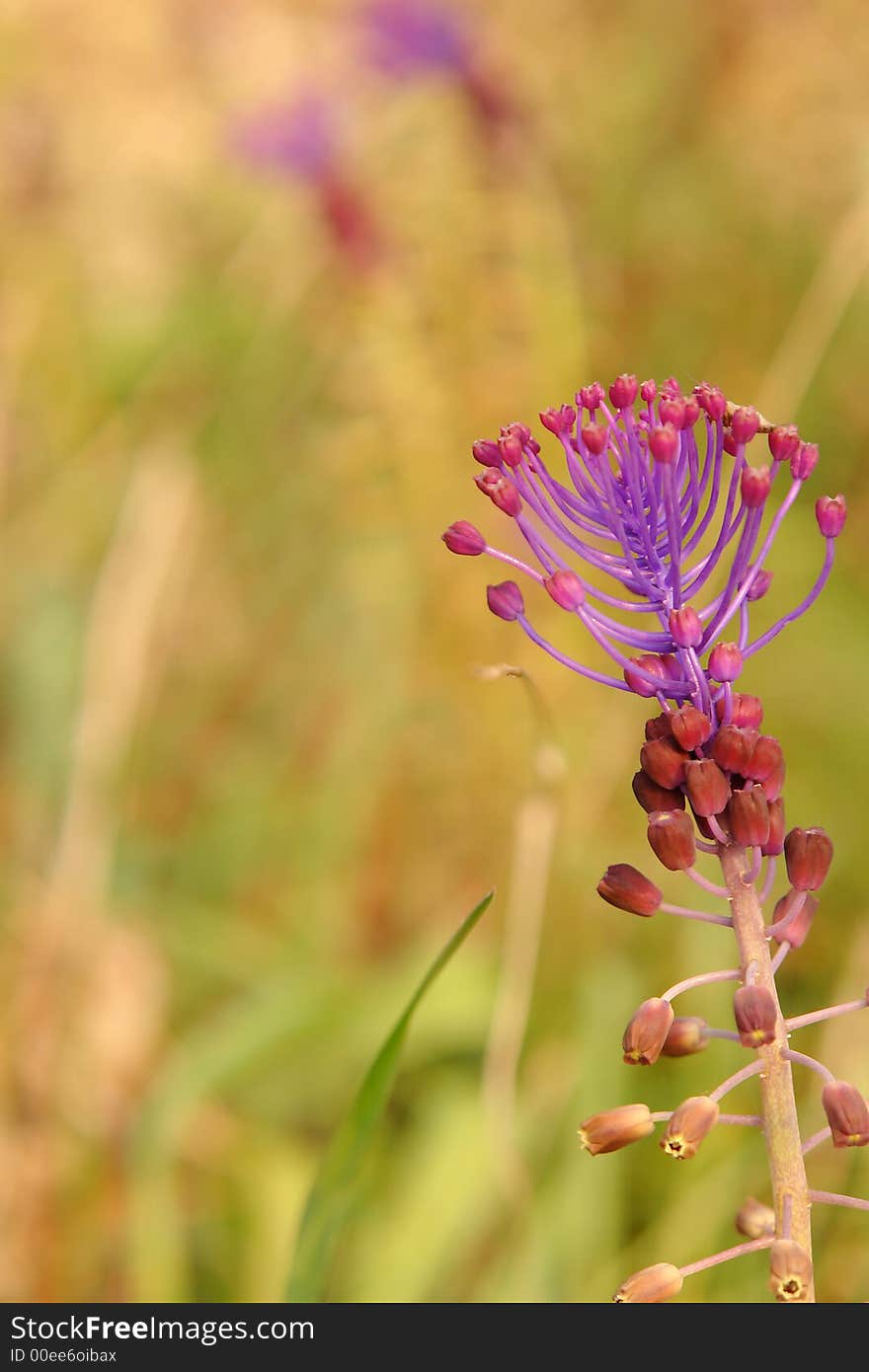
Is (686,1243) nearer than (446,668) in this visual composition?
Yes

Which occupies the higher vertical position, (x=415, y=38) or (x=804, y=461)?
(x=415, y=38)

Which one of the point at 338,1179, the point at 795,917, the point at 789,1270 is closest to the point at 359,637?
the point at 338,1179

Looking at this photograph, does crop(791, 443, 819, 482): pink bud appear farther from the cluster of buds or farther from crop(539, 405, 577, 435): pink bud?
crop(539, 405, 577, 435): pink bud

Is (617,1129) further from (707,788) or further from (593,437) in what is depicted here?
(593,437)

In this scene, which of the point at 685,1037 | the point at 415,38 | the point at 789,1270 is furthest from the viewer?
the point at 415,38

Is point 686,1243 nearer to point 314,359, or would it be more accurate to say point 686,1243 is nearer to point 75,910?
point 75,910

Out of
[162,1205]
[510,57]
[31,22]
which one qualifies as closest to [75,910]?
[162,1205]
